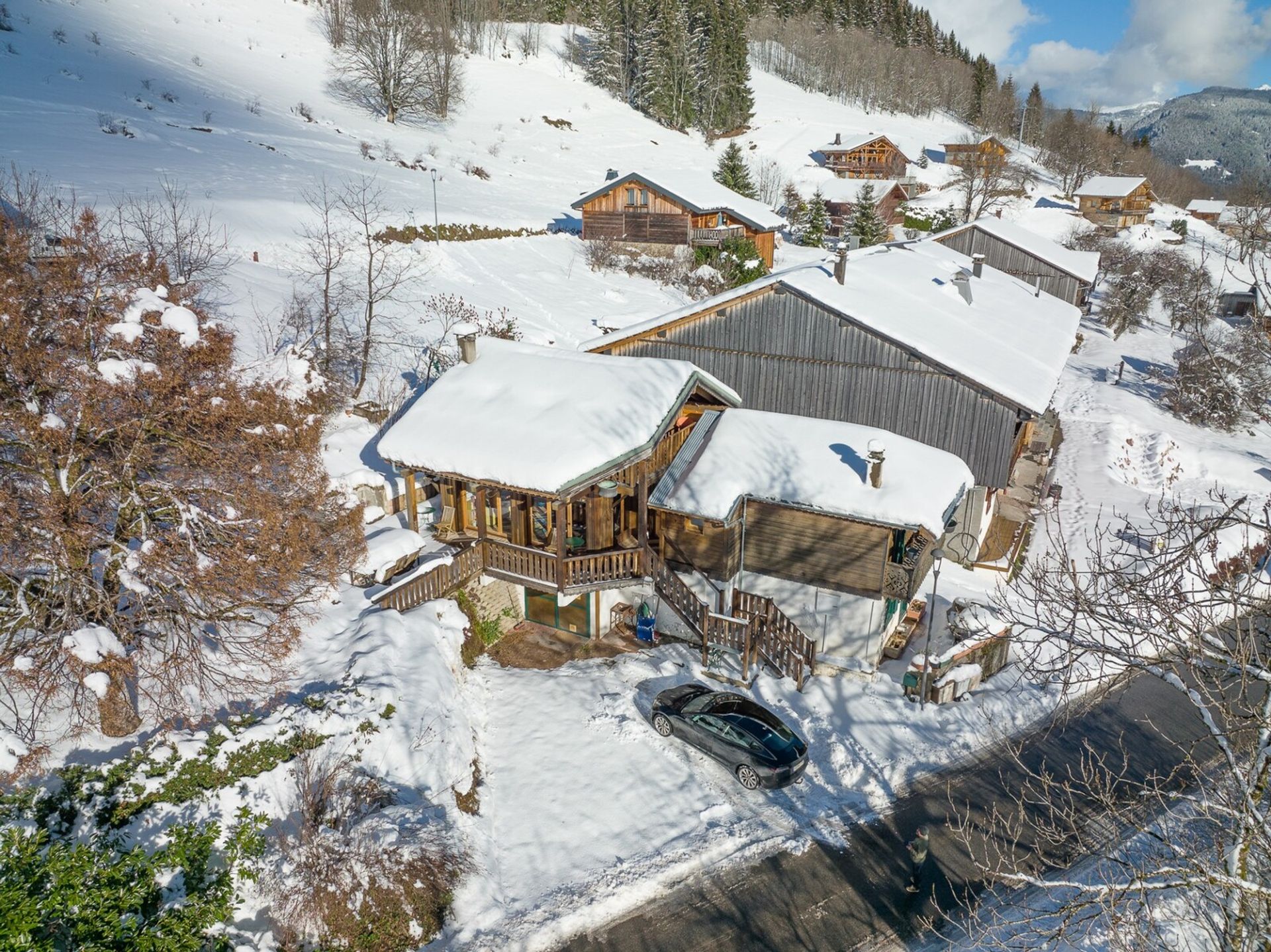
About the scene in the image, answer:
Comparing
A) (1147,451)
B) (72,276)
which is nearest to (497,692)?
(72,276)

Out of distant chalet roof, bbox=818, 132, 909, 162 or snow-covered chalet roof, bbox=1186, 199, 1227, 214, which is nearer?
distant chalet roof, bbox=818, 132, 909, 162

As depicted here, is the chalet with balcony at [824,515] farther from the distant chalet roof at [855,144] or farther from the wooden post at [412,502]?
the distant chalet roof at [855,144]

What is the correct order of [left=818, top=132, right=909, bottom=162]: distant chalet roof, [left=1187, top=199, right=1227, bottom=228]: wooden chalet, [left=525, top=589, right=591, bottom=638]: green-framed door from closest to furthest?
1. [left=525, top=589, right=591, bottom=638]: green-framed door
2. [left=818, top=132, right=909, bottom=162]: distant chalet roof
3. [left=1187, top=199, right=1227, bottom=228]: wooden chalet

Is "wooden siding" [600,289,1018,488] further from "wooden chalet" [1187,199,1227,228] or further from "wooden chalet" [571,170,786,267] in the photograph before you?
"wooden chalet" [1187,199,1227,228]

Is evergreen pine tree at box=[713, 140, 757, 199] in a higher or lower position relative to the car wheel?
higher

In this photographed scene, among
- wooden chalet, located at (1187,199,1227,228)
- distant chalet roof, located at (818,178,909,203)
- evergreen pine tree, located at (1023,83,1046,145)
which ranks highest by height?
evergreen pine tree, located at (1023,83,1046,145)

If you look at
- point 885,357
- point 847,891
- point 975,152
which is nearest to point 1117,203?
point 975,152

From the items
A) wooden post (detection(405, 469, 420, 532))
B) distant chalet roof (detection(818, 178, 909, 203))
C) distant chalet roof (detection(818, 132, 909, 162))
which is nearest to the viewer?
wooden post (detection(405, 469, 420, 532))

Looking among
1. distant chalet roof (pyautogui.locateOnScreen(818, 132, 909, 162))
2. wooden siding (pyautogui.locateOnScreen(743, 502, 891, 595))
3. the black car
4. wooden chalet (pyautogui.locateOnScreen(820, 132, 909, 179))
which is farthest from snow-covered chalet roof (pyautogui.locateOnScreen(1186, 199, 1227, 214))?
the black car
